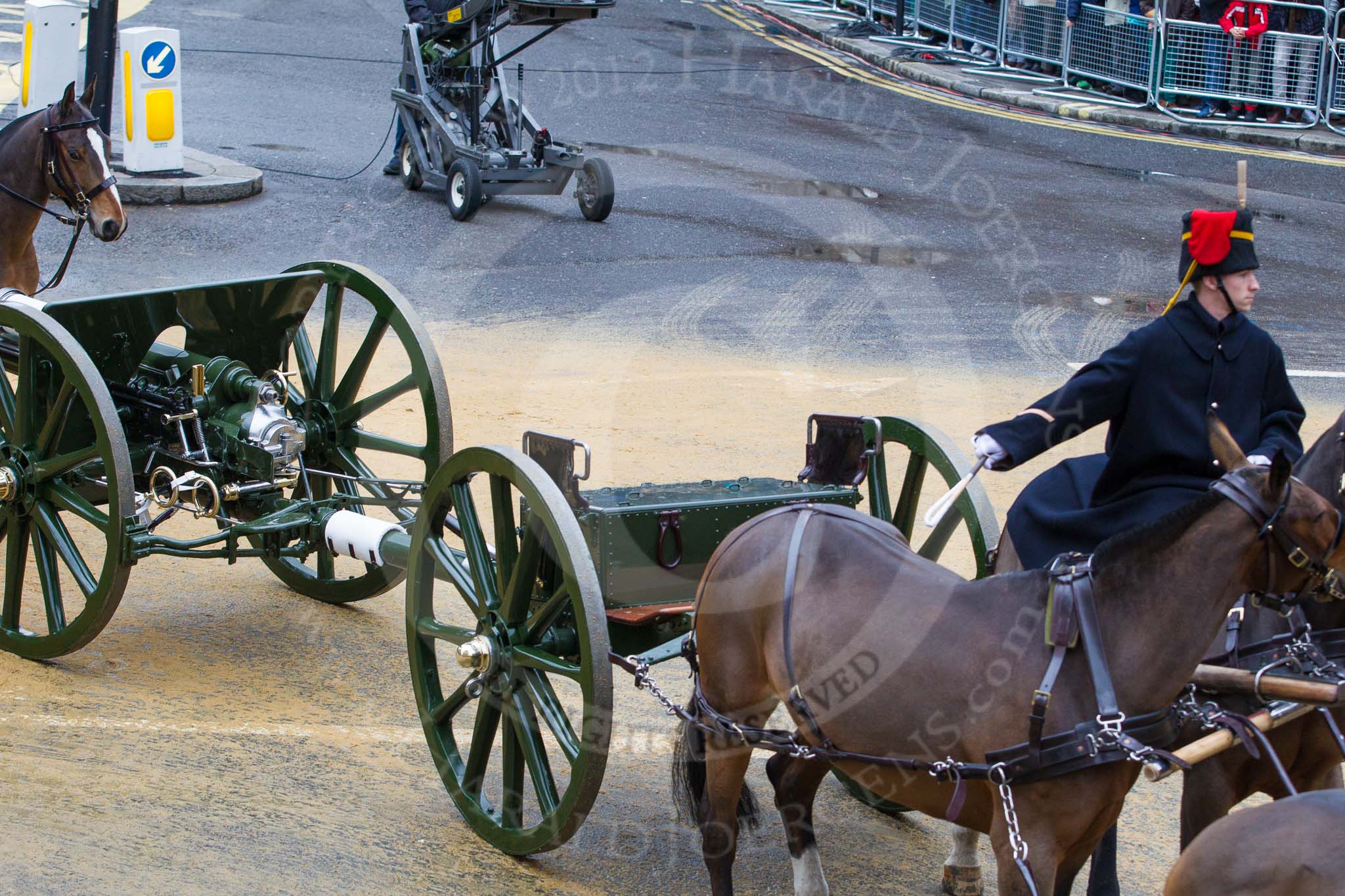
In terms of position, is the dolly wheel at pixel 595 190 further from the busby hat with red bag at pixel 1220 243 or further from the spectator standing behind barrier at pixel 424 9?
the busby hat with red bag at pixel 1220 243

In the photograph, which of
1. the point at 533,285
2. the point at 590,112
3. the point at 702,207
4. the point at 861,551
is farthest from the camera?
the point at 590,112

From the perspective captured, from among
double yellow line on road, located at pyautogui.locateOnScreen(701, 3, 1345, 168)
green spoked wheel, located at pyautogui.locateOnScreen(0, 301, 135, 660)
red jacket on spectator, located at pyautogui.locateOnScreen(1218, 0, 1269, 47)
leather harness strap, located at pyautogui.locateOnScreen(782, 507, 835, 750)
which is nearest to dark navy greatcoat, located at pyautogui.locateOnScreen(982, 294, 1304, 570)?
leather harness strap, located at pyautogui.locateOnScreen(782, 507, 835, 750)

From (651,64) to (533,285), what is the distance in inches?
400

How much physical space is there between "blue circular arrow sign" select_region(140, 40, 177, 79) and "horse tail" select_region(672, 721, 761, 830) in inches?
404

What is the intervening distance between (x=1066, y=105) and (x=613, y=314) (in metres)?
10.6

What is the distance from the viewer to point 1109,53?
1953cm

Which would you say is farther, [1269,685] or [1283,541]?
[1269,685]

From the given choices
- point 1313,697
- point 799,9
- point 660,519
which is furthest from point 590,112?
point 1313,697

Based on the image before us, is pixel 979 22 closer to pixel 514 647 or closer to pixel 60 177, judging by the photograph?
pixel 60 177

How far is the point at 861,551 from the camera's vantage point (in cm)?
387

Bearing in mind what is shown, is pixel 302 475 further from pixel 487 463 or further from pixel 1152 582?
pixel 1152 582

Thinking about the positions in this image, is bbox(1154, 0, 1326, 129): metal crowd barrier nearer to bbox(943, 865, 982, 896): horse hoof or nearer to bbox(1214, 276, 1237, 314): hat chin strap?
bbox(1214, 276, 1237, 314): hat chin strap

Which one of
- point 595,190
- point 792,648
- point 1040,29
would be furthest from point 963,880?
point 1040,29

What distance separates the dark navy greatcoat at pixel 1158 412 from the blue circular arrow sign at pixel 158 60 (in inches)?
A: 417
